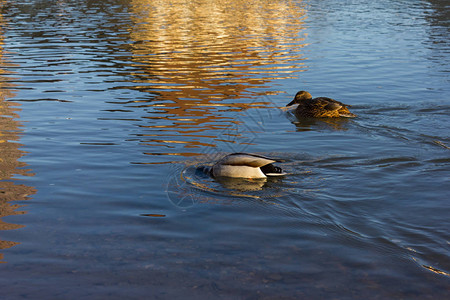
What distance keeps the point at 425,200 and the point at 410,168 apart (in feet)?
4.49

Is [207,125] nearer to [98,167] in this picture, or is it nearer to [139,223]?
[98,167]

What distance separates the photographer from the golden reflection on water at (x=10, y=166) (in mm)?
7395

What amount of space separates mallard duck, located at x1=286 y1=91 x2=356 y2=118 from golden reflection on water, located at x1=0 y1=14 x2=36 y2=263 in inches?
229

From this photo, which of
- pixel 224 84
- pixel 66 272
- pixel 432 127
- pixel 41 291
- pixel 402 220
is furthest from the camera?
pixel 224 84

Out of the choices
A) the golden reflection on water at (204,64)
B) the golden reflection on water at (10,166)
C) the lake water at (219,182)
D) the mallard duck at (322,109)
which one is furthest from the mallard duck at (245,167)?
the mallard duck at (322,109)

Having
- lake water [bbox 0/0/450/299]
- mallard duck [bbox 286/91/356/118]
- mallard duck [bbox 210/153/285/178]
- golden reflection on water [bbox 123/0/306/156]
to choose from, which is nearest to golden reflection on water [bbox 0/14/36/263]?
lake water [bbox 0/0/450/299]

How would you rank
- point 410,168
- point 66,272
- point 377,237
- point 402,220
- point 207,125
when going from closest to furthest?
1. point 66,272
2. point 377,237
3. point 402,220
4. point 410,168
5. point 207,125

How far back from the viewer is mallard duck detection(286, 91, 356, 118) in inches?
485

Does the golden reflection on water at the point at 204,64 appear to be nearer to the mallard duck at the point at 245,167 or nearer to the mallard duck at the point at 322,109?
the mallard duck at the point at 322,109

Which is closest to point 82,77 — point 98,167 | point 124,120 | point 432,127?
point 124,120

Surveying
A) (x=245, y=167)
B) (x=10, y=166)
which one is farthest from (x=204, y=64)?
(x=245, y=167)

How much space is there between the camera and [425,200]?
757 centimetres

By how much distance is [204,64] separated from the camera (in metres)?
19.9

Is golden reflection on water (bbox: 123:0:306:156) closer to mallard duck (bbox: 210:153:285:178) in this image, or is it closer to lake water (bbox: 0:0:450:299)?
lake water (bbox: 0:0:450:299)
